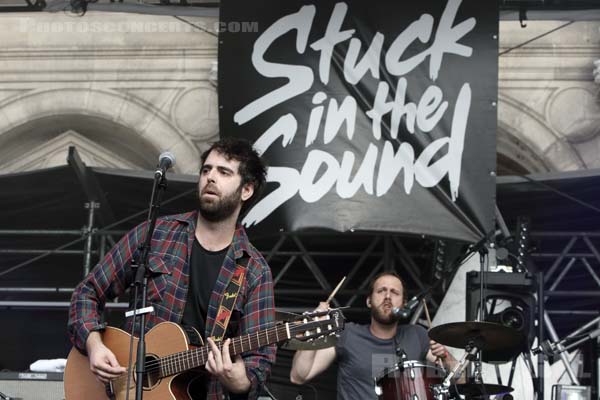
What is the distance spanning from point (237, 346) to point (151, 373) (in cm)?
43

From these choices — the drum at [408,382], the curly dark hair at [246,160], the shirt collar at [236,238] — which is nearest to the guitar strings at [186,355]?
the shirt collar at [236,238]

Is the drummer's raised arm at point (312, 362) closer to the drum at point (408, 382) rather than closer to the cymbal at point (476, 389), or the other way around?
the drum at point (408, 382)

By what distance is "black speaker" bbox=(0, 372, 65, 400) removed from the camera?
7266mm

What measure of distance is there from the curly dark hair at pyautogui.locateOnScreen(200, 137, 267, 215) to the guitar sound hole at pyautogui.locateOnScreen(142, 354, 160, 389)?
808 millimetres

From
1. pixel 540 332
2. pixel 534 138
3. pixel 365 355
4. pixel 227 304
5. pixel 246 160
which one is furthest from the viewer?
pixel 534 138

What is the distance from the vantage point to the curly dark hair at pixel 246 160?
496cm

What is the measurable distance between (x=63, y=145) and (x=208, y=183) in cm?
719

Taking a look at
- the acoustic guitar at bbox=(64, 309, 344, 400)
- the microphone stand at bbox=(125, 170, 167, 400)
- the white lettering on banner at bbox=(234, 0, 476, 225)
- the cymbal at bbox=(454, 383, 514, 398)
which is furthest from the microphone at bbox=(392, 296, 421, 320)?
the microphone stand at bbox=(125, 170, 167, 400)

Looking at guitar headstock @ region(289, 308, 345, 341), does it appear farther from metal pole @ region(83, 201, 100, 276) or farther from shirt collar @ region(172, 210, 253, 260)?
metal pole @ region(83, 201, 100, 276)

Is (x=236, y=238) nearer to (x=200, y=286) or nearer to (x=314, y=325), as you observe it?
(x=200, y=286)

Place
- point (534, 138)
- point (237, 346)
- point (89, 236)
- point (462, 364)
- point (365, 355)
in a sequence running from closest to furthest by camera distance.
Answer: point (237, 346) < point (462, 364) < point (365, 355) < point (89, 236) < point (534, 138)

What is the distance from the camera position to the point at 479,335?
6.89 meters

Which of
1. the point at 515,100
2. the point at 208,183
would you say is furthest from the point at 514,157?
the point at 208,183

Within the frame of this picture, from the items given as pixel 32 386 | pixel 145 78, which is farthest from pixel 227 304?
pixel 145 78
